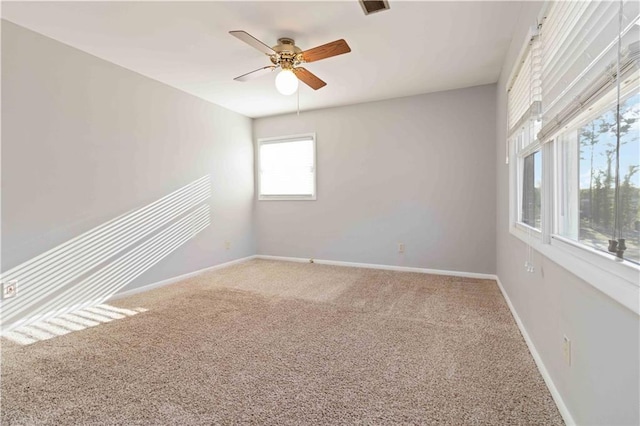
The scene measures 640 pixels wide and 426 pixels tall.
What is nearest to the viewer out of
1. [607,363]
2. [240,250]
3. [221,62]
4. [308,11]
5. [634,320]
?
[634,320]

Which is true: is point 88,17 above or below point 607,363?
above

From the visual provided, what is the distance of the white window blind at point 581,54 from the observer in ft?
3.10

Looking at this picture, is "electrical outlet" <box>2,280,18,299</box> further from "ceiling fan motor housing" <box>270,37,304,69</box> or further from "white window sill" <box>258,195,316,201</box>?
"white window sill" <box>258,195,316,201</box>

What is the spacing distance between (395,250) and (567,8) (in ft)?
10.7

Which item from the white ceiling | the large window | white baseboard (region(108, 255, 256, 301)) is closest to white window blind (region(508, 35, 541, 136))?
the large window

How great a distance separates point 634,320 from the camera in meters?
0.87

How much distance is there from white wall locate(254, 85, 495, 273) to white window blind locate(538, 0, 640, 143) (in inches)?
84.8

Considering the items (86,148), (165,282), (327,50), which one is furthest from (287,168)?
(327,50)

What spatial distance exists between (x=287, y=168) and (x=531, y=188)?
3558 mm

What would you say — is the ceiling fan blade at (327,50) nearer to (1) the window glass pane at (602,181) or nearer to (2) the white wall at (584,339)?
(2) the white wall at (584,339)

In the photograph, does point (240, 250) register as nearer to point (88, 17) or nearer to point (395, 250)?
point (395, 250)

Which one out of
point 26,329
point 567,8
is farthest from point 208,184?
point 567,8

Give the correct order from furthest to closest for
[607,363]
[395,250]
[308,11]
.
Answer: [395,250], [308,11], [607,363]

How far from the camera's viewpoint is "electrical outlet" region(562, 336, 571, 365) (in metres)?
1.37
